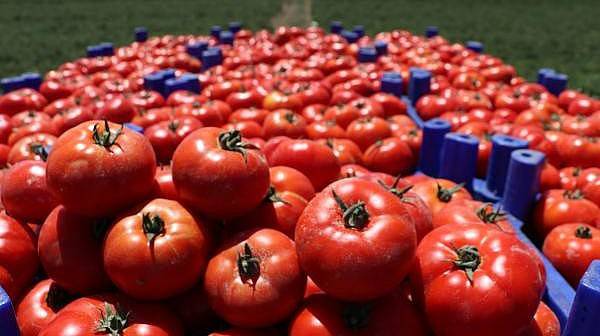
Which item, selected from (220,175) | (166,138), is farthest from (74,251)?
(166,138)

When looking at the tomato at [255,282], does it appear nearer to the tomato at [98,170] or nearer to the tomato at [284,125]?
the tomato at [98,170]

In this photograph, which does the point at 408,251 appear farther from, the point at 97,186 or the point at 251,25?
the point at 251,25

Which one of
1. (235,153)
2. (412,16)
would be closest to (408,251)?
(235,153)

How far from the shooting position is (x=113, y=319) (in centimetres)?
165

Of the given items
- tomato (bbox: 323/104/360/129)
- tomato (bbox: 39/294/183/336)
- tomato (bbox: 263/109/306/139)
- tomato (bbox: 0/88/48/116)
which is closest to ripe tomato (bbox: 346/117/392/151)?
tomato (bbox: 323/104/360/129)

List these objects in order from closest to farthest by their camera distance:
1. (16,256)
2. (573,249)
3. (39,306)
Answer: (39,306), (16,256), (573,249)

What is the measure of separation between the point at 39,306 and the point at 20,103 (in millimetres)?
3402

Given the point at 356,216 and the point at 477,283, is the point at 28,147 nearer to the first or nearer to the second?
the point at 356,216

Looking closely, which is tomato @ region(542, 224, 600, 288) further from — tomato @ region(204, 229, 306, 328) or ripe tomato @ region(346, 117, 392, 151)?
tomato @ region(204, 229, 306, 328)

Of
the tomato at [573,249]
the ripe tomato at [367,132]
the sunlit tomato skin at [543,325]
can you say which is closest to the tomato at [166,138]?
the ripe tomato at [367,132]

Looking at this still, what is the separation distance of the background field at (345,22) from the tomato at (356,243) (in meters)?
9.66

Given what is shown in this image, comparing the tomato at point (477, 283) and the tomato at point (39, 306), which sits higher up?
the tomato at point (477, 283)

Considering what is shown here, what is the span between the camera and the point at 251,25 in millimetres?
17031

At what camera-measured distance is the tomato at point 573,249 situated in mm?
2822
